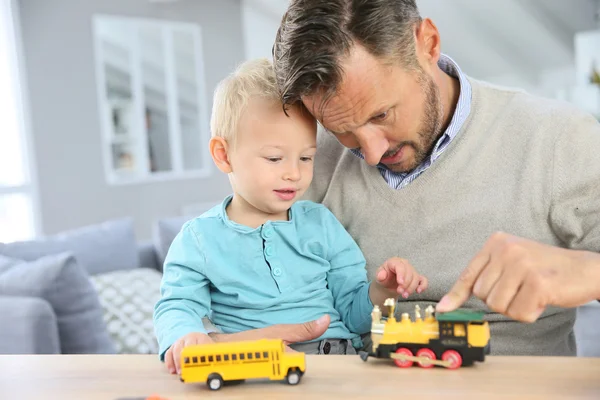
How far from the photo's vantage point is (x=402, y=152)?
1610 mm

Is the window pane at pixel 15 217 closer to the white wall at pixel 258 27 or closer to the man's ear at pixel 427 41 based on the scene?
the white wall at pixel 258 27

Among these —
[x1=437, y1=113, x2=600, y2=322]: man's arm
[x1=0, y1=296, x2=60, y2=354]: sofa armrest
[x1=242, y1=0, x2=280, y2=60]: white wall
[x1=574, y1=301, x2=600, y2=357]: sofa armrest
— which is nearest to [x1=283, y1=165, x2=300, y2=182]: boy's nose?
[x1=437, y1=113, x2=600, y2=322]: man's arm

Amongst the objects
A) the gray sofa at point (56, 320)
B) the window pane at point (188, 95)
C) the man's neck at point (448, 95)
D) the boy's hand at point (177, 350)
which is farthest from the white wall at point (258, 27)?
the boy's hand at point (177, 350)

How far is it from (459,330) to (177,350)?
0.44m

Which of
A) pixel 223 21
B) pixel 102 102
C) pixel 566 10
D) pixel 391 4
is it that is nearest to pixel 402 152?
pixel 391 4

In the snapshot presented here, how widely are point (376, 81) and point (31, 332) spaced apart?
1.82m

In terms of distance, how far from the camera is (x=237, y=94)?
4.99 feet

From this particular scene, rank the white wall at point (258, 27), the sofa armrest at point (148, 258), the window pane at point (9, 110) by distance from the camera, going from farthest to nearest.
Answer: the white wall at point (258, 27)
the window pane at point (9, 110)
the sofa armrest at point (148, 258)

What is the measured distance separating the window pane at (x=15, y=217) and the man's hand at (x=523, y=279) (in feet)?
20.1

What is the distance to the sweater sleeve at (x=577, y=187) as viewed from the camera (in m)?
1.52

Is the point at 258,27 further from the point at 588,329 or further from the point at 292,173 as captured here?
the point at 292,173

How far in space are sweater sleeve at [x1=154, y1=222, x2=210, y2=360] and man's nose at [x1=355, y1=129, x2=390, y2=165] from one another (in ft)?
1.37

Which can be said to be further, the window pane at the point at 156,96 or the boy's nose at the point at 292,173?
the window pane at the point at 156,96

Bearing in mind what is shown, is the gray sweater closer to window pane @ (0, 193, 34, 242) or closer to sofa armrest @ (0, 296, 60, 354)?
sofa armrest @ (0, 296, 60, 354)
